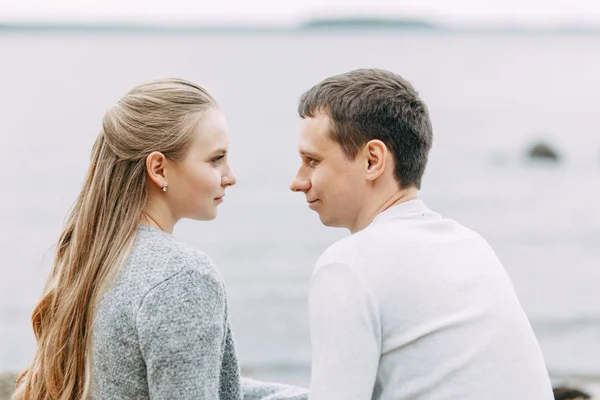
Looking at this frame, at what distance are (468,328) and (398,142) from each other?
654mm

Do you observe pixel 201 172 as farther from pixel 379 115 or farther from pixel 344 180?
pixel 379 115

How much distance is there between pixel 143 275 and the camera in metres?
2.49

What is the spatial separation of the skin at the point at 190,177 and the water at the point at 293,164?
1430 millimetres

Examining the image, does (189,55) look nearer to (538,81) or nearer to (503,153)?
(538,81)

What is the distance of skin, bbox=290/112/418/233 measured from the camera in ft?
8.47

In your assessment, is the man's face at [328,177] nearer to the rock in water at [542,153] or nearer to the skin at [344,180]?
the skin at [344,180]

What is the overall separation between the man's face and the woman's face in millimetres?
282

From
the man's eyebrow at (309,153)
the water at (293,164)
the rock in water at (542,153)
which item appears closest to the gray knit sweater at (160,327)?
the man's eyebrow at (309,153)

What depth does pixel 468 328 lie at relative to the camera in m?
2.26

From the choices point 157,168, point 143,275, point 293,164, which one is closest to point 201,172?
point 157,168

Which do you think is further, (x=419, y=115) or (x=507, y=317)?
(x=419, y=115)

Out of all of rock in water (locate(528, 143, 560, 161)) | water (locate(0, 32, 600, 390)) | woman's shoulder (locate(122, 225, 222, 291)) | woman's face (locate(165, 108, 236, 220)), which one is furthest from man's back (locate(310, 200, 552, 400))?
rock in water (locate(528, 143, 560, 161))

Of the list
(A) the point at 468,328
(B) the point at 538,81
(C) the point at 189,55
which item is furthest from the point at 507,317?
(C) the point at 189,55

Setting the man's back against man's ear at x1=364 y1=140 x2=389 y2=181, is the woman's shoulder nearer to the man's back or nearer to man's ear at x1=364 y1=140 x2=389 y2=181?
the man's back
